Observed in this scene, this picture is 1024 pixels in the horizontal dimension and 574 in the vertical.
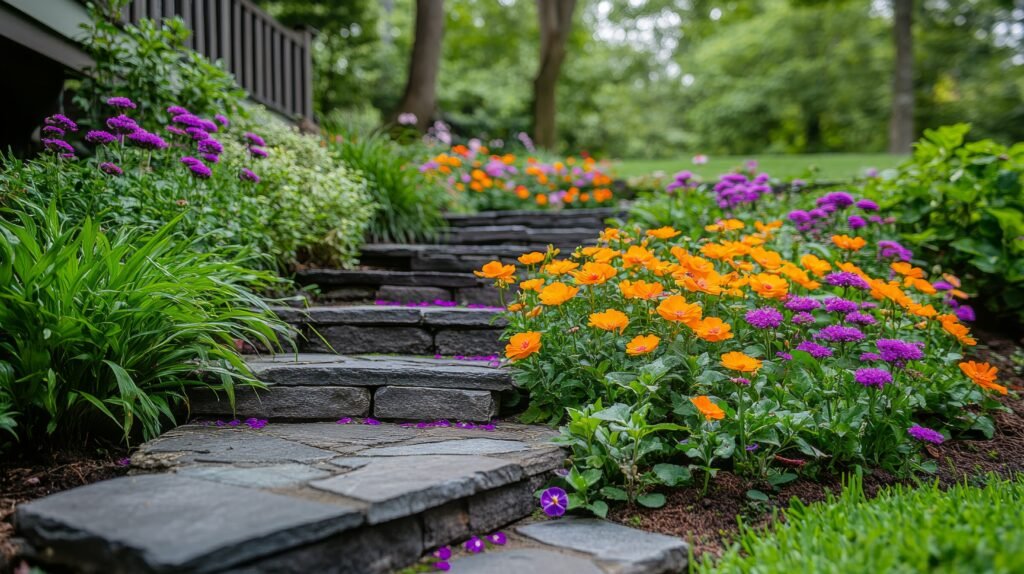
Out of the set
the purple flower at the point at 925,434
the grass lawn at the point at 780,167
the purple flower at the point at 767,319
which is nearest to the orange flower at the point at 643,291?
the purple flower at the point at 767,319

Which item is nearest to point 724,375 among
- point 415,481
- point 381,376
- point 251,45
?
point 415,481

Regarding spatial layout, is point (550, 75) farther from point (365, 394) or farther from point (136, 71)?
point (365, 394)

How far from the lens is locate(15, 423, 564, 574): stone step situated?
1.46 metres

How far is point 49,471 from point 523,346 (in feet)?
4.94

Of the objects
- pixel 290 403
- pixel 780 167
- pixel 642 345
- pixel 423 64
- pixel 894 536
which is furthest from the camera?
pixel 780 167

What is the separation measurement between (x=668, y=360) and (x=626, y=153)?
56.2 ft

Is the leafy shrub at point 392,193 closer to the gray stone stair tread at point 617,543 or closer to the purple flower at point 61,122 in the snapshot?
the purple flower at point 61,122

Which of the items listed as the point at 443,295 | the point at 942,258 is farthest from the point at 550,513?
the point at 942,258

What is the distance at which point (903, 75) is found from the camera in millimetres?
12930

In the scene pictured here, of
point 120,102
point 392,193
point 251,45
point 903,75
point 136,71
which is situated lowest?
point 392,193

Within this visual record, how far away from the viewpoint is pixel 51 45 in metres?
3.79

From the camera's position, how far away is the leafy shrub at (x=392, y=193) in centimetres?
511

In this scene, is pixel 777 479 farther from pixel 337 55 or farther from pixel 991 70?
pixel 991 70

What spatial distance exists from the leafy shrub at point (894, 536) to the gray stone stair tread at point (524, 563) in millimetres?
309
